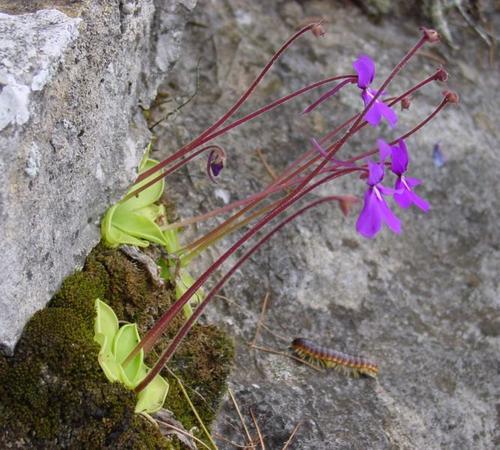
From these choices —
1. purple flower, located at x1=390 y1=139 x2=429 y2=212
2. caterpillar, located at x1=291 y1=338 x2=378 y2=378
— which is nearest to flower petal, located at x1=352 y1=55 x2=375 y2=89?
purple flower, located at x1=390 y1=139 x2=429 y2=212

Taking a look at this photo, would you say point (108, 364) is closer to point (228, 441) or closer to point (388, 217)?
point (228, 441)

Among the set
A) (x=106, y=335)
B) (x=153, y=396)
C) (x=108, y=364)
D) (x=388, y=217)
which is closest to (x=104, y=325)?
(x=106, y=335)

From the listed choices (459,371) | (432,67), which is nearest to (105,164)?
(459,371)

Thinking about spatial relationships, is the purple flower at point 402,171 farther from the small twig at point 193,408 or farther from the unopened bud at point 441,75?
the small twig at point 193,408

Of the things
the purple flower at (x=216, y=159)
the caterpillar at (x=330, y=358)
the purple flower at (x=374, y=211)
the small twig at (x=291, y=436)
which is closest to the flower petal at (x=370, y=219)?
the purple flower at (x=374, y=211)

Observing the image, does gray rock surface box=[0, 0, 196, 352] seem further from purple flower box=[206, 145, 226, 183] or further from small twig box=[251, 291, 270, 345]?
small twig box=[251, 291, 270, 345]
